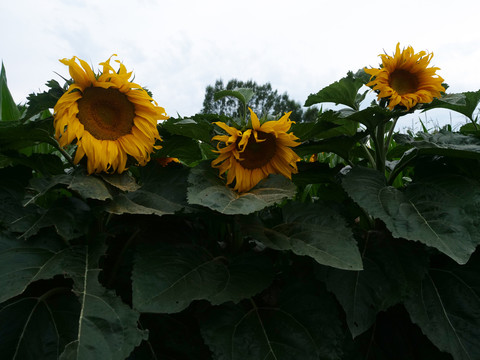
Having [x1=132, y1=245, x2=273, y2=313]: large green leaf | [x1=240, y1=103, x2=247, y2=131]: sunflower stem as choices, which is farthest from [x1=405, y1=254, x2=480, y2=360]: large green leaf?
[x1=240, y1=103, x2=247, y2=131]: sunflower stem

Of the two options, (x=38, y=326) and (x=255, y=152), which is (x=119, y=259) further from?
(x=255, y=152)

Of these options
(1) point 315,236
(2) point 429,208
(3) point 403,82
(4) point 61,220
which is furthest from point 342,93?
(4) point 61,220

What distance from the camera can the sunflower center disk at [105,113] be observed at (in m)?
1.08

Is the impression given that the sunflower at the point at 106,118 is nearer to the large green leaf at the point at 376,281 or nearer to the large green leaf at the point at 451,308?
the large green leaf at the point at 376,281

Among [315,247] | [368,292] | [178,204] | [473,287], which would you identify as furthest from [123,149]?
[473,287]

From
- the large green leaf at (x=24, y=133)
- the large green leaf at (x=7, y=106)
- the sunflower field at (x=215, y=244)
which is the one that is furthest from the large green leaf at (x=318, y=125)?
the large green leaf at (x=7, y=106)

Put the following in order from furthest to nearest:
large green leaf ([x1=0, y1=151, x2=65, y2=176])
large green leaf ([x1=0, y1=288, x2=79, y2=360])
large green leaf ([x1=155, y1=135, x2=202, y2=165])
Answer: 1. large green leaf ([x1=155, y1=135, x2=202, y2=165])
2. large green leaf ([x1=0, y1=151, x2=65, y2=176])
3. large green leaf ([x1=0, y1=288, x2=79, y2=360])

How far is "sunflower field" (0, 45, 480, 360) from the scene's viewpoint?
0.91 metres

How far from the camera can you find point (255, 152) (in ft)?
3.85

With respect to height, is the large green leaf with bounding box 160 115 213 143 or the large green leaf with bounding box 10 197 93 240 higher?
the large green leaf with bounding box 160 115 213 143

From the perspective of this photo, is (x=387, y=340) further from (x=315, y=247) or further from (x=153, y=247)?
(x=153, y=247)

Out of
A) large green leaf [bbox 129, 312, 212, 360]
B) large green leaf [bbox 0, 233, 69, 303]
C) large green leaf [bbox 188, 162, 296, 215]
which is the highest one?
large green leaf [bbox 188, 162, 296, 215]

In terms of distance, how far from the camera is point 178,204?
1042mm

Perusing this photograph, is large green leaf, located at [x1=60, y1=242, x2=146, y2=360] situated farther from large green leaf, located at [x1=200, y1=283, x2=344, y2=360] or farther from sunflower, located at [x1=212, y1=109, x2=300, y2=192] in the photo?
sunflower, located at [x1=212, y1=109, x2=300, y2=192]
